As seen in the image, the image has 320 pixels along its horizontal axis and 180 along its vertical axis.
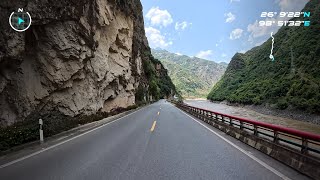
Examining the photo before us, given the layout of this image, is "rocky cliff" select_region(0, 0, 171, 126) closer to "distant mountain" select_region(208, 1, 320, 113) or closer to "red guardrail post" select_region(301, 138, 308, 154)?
"red guardrail post" select_region(301, 138, 308, 154)

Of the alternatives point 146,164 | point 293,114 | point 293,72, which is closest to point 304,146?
point 146,164

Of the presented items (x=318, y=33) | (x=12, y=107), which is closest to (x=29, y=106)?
(x=12, y=107)

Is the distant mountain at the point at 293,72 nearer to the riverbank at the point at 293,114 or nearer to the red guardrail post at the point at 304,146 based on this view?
the riverbank at the point at 293,114

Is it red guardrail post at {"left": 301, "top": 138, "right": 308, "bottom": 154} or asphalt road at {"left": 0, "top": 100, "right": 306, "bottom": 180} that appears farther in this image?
red guardrail post at {"left": 301, "top": 138, "right": 308, "bottom": 154}

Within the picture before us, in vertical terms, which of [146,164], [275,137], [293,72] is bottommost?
[146,164]

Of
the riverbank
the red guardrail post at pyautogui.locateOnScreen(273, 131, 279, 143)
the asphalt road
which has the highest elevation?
the red guardrail post at pyautogui.locateOnScreen(273, 131, 279, 143)

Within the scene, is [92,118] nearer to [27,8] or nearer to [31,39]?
[31,39]

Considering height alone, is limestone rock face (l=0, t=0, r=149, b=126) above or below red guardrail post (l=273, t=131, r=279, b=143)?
above

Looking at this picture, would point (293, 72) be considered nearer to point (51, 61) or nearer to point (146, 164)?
point (51, 61)

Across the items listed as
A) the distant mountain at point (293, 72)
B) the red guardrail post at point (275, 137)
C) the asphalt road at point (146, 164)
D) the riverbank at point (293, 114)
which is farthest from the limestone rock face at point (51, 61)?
the distant mountain at point (293, 72)

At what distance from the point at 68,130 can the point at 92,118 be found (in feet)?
23.7

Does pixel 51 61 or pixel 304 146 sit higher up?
pixel 51 61

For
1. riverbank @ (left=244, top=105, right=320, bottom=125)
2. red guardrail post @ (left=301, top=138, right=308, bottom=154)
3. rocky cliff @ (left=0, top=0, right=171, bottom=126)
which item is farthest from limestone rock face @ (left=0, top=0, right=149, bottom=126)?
riverbank @ (left=244, top=105, right=320, bottom=125)

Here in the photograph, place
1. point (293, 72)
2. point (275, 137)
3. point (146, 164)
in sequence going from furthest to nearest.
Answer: point (293, 72) → point (275, 137) → point (146, 164)
